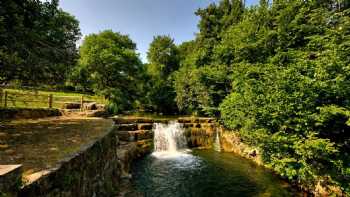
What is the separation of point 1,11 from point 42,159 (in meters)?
3.95

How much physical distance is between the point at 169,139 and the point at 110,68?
38.0 feet

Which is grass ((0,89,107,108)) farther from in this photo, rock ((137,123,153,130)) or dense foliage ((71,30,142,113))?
rock ((137,123,153,130))

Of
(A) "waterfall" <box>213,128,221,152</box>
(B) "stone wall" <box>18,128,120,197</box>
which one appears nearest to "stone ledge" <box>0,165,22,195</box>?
(B) "stone wall" <box>18,128,120,197</box>

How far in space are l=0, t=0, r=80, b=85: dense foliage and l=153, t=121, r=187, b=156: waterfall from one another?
9.34 metres

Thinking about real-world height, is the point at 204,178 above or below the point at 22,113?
below

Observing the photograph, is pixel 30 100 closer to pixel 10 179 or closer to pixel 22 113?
pixel 22 113

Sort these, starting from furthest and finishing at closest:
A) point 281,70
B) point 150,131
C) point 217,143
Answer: point 217,143 < point 150,131 < point 281,70

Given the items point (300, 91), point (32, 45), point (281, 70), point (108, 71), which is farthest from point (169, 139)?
point (108, 71)

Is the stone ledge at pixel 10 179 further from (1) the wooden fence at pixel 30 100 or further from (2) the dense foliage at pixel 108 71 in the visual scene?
(2) the dense foliage at pixel 108 71

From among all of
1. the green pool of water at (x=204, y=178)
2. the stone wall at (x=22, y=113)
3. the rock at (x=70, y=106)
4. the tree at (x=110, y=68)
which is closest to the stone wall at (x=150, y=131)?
the green pool of water at (x=204, y=178)

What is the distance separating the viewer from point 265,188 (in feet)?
27.5

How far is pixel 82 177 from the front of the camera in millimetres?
4484

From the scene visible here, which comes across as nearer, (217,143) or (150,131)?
(150,131)

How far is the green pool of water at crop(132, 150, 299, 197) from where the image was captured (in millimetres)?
8094
